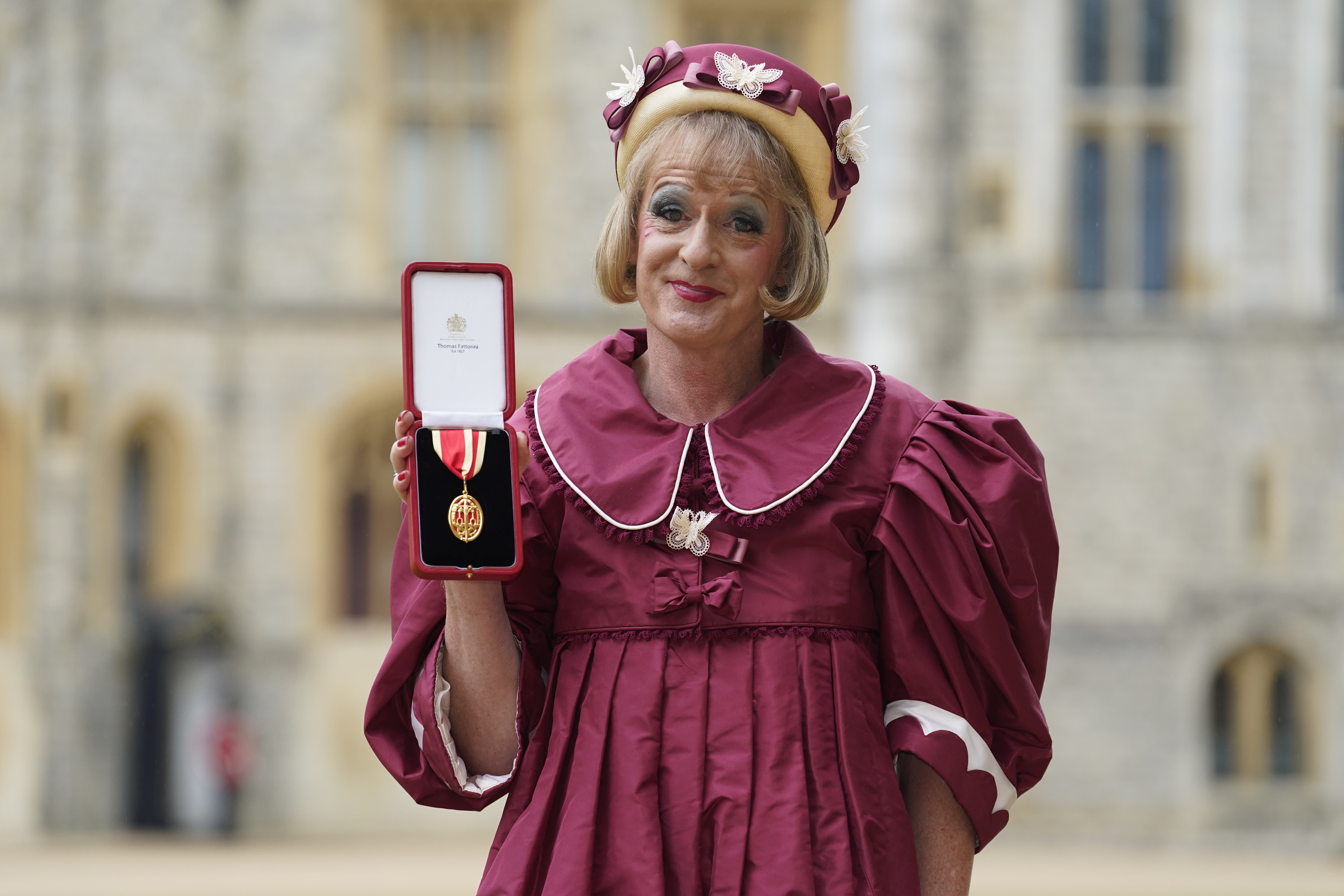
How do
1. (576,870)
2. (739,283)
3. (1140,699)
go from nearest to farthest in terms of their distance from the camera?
1. (576,870)
2. (739,283)
3. (1140,699)

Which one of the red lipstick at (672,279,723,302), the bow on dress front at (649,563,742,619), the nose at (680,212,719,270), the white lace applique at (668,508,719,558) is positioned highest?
the nose at (680,212,719,270)

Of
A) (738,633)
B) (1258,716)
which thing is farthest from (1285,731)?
(738,633)

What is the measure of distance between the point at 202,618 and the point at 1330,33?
25.4ft

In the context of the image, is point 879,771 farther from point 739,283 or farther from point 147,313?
point 147,313

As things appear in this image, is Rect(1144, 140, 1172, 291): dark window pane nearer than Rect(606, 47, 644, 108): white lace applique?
No

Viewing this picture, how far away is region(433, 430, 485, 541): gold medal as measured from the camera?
6.19ft

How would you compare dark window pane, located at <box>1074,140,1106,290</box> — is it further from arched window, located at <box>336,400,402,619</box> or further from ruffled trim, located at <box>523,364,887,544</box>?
ruffled trim, located at <box>523,364,887,544</box>

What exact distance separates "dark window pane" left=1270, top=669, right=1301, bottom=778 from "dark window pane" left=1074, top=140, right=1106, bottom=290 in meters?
2.66

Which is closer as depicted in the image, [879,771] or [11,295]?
[879,771]

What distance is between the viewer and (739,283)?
201 cm

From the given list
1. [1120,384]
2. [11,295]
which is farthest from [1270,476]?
[11,295]

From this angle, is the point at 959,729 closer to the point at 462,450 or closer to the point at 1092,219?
the point at 462,450

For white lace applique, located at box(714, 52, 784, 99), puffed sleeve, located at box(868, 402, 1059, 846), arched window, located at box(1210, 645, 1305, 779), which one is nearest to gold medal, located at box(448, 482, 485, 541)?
puffed sleeve, located at box(868, 402, 1059, 846)

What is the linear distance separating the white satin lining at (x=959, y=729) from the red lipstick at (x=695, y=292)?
451 mm
